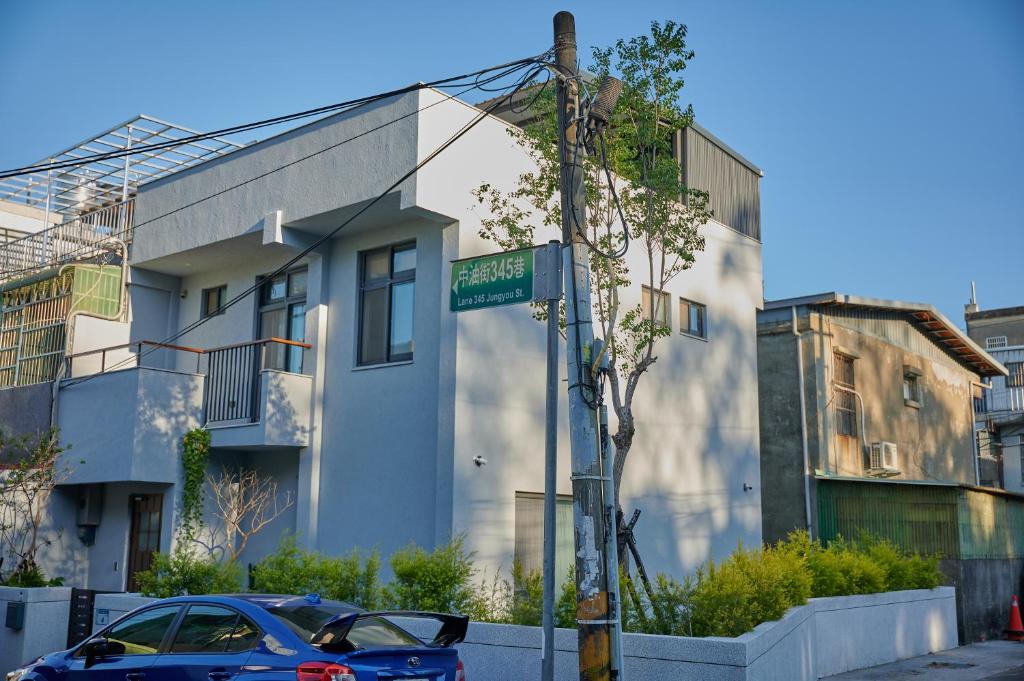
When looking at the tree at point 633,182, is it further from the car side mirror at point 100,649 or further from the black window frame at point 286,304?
the car side mirror at point 100,649

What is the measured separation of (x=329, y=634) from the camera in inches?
301

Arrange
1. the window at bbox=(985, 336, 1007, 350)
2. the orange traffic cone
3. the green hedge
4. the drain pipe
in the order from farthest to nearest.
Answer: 1. the window at bbox=(985, 336, 1007, 350)
2. the drain pipe
3. the orange traffic cone
4. the green hedge

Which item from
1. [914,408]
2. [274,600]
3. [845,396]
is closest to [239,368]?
[274,600]

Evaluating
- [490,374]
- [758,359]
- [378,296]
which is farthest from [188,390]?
[758,359]

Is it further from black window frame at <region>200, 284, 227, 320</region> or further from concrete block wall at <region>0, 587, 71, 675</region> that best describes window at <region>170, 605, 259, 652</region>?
black window frame at <region>200, 284, 227, 320</region>

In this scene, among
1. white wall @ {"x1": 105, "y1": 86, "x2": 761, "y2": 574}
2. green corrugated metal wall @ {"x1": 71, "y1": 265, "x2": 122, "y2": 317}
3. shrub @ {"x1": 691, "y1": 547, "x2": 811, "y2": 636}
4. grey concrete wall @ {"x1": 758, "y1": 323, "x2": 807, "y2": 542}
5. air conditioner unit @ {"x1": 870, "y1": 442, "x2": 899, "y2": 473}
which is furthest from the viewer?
air conditioner unit @ {"x1": 870, "y1": 442, "x2": 899, "y2": 473}

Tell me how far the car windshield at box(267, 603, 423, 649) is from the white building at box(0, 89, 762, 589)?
237 inches

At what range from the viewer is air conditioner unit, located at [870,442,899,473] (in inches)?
913

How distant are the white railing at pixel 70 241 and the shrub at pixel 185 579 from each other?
7.48 m

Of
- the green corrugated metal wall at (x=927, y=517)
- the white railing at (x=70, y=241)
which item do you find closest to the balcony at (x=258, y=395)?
the white railing at (x=70, y=241)

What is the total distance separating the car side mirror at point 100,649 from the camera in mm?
8555

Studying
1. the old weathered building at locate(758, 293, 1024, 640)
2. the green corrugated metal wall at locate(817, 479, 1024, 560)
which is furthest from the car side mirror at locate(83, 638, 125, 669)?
the old weathered building at locate(758, 293, 1024, 640)

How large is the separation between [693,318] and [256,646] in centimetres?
1346

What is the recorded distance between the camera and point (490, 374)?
50.4 feet
